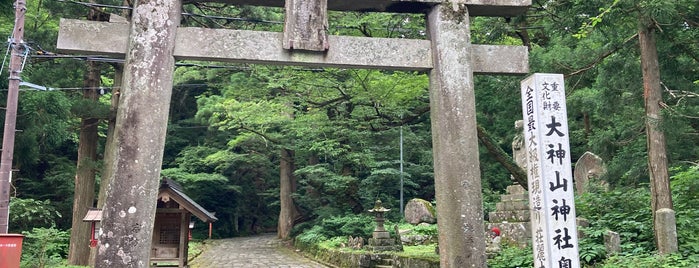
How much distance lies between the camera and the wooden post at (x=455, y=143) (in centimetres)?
549

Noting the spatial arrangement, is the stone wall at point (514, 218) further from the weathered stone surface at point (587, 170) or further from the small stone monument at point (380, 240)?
the small stone monument at point (380, 240)

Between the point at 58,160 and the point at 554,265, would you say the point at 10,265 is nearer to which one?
the point at 554,265

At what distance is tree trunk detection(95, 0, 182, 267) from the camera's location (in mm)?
5055

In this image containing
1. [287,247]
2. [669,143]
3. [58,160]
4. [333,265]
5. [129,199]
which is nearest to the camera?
[129,199]

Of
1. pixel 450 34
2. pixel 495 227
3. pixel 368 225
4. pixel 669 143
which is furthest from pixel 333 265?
pixel 450 34

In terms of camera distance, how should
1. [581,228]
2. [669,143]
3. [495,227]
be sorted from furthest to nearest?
[495,227]
[669,143]
[581,228]

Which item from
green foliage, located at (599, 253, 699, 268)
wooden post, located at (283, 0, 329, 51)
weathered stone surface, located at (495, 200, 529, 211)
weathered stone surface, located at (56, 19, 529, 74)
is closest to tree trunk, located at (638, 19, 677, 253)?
green foliage, located at (599, 253, 699, 268)

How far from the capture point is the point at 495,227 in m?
10.4

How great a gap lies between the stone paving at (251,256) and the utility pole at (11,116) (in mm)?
7702

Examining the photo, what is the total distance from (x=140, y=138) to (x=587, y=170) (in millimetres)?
10912

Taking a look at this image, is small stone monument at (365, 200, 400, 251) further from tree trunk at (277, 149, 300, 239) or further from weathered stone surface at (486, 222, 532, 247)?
tree trunk at (277, 149, 300, 239)

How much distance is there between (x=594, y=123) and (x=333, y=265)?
34.2 feet

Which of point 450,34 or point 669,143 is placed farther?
point 669,143

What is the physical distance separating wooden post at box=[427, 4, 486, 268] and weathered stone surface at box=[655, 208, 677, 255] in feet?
9.86
